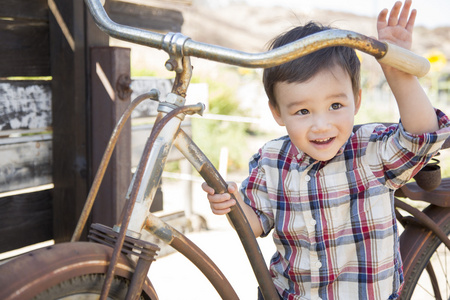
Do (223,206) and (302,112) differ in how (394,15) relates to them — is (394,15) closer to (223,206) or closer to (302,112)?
(302,112)

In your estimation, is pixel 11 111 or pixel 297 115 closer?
pixel 297 115

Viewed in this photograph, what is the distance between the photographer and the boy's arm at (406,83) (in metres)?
1.41

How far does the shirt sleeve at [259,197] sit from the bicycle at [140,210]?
1.26 feet

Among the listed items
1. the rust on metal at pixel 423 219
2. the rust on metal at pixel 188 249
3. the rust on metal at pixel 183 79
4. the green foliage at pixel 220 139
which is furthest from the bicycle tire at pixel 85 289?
the green foliage at pixel 220 139

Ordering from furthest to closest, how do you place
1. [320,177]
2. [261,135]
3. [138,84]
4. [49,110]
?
[261,135] → [138,84] → [49,110] → [320,177]

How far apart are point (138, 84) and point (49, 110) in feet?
1.77

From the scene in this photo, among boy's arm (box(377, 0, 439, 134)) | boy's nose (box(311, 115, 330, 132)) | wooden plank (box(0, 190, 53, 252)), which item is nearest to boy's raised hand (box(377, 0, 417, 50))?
boy's arm (box(377, 0, 439, 134))

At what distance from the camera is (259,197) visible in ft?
5.63

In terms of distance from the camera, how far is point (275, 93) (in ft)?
5.33

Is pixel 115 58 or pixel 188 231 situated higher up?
pixel 115 58

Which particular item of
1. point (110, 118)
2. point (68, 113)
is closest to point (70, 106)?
point (68, 113)

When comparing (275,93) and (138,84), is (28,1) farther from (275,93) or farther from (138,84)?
(275,93)

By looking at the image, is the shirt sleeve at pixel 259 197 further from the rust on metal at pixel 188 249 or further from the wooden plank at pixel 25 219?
the wooden plank at pixel 25 219

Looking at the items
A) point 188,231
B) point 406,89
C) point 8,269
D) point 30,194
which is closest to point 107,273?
point 8,269
